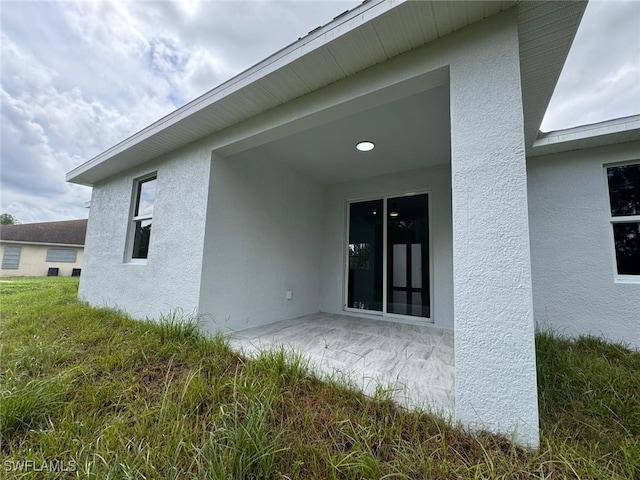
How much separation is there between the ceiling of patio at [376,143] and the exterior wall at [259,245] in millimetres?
349

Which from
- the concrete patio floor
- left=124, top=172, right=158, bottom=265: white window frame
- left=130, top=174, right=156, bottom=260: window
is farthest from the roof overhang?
the concrete patio floor

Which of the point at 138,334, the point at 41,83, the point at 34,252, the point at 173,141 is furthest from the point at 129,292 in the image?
the point at 34,252

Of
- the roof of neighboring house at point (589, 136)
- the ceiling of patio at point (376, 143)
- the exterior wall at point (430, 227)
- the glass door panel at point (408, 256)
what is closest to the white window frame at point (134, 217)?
the ceiling of patio at point (376, 143)

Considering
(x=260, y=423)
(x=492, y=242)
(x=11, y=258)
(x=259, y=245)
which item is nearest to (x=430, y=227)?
(x=492, y=242)

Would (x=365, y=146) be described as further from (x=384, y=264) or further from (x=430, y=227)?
(x=384, y=264)

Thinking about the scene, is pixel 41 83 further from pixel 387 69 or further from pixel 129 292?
pixel 387 69

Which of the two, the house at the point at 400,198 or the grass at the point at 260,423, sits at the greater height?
the house at the point at 400,198

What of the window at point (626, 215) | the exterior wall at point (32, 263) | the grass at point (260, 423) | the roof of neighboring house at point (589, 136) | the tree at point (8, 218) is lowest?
the grass at point (260, 423)

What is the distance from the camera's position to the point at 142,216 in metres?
4.53

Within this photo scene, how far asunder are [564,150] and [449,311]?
2894 mm

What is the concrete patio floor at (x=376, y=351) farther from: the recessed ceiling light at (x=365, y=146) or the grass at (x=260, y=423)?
the recessed ceiling light at (x=365, y=146)

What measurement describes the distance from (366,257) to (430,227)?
4.31ft

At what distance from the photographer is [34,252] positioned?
609 inches

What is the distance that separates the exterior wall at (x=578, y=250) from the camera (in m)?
3.08
